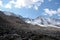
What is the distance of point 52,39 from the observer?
7262 cm

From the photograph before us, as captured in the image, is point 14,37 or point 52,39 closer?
point 14,37

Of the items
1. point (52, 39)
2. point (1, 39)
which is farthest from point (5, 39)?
point (52, 39)

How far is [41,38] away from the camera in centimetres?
7012

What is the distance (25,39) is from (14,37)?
4165 millimetres

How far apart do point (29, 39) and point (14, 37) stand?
5637mm

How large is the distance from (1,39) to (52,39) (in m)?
20.3

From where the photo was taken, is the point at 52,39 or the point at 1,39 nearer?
the point at 1,39

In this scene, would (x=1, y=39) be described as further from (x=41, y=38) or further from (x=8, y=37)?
(x=41, y=38)

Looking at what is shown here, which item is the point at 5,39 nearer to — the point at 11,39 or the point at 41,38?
the point at 11,39

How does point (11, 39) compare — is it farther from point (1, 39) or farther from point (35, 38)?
point (35, 38)

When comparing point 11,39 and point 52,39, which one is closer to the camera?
point 11,39

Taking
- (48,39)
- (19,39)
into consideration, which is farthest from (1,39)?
(48,39)

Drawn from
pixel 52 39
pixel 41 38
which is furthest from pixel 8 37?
pixel 52 39

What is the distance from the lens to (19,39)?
6525cm
